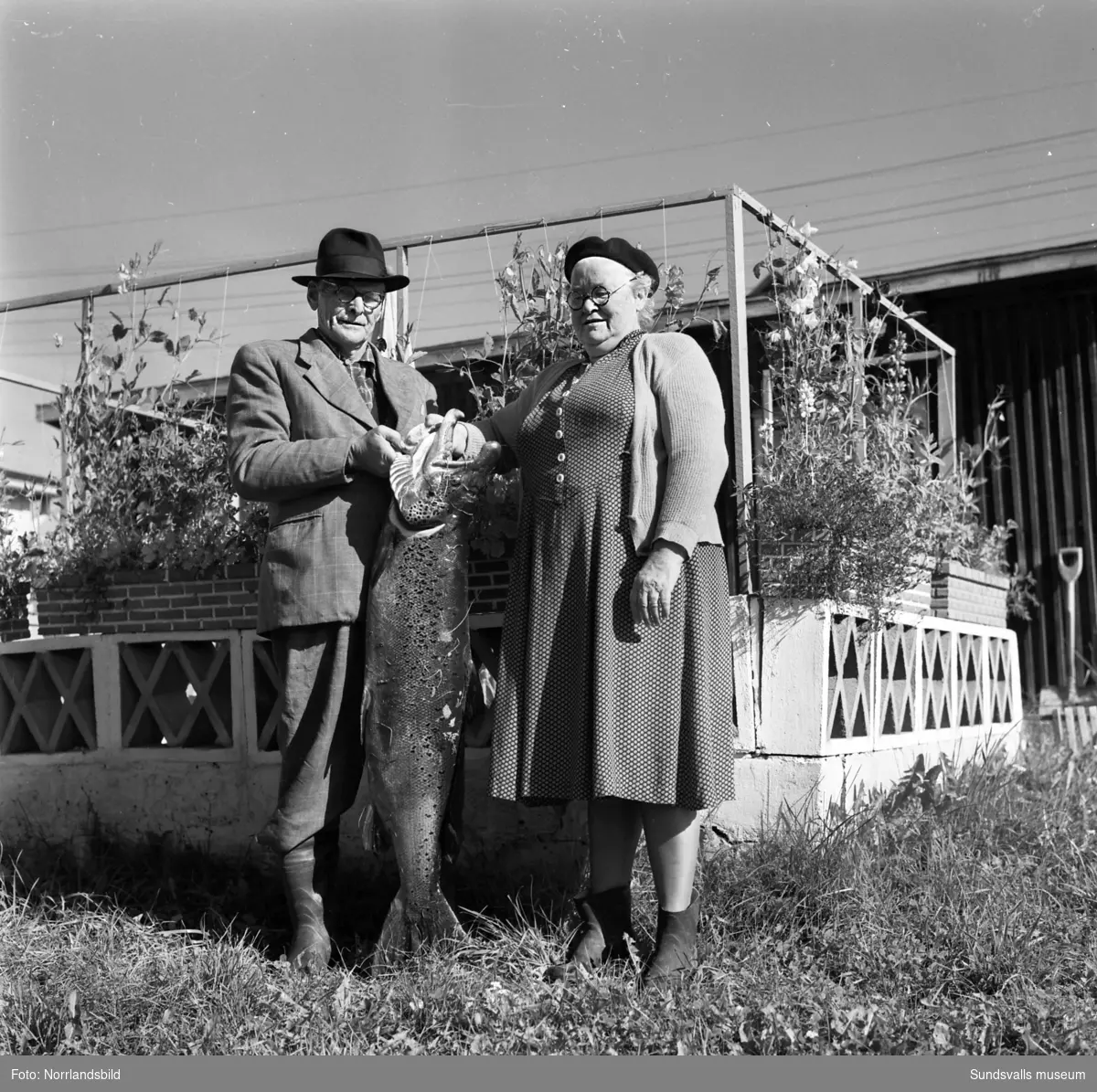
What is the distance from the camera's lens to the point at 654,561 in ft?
10.7

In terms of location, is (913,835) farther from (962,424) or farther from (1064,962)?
(962,424)

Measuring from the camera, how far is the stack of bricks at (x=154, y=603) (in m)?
5.06

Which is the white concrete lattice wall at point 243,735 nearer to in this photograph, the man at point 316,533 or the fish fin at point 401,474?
the man at point 316,533

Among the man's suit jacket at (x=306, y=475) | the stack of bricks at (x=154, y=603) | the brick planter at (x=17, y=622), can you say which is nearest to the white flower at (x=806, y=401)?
the man's suit jacket at (x=306, y=475)

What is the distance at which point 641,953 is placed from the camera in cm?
359

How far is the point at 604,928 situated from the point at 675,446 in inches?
52.4

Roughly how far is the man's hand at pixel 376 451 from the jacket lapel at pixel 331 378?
217mm

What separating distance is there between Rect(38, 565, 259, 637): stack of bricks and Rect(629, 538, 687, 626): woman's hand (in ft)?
7.24

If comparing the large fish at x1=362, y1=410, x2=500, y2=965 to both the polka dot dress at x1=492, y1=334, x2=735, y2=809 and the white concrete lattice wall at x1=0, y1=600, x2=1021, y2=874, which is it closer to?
the polka dot dress at x1=492, y1=334, x2=735, y2=809

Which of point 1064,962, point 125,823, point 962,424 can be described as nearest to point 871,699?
point 1064,962

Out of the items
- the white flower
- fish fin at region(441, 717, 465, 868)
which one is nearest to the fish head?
fish fin at region(441, 717, 465, 868)

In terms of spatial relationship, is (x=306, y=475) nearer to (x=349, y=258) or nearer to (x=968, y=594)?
(x=349, y=258)

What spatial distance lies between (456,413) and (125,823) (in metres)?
2.50

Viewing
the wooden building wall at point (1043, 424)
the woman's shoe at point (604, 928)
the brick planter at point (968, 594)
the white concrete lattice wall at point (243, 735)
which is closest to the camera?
the woman's shoe at point (604, 928)
